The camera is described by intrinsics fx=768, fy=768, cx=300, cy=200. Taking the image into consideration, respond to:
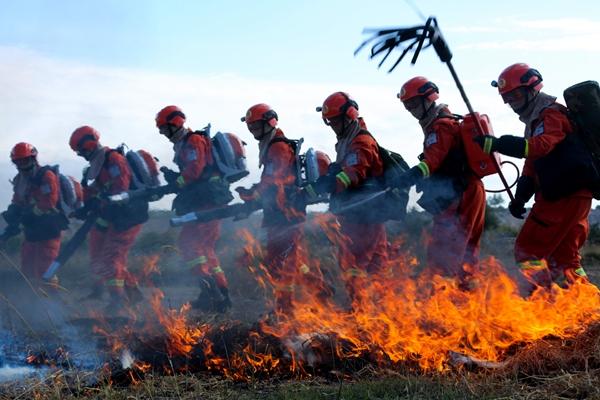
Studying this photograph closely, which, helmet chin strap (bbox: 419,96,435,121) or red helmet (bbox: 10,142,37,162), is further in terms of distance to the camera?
red helmet (bbox: 10,142,37,162)

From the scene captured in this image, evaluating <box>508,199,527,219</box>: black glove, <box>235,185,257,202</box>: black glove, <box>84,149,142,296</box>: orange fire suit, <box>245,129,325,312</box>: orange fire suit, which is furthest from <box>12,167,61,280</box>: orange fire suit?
<box>508,199,527,219</box>: black glove

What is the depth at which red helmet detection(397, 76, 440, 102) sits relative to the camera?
684 cm

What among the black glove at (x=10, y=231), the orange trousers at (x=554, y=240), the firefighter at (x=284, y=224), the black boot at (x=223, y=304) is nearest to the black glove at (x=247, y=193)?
the firefighter at (x=284, y=224)

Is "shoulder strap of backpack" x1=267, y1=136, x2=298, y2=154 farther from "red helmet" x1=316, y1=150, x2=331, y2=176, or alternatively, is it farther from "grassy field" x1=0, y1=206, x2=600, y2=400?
"grassy field" x1=0, y1=206, x2=600, y2=400

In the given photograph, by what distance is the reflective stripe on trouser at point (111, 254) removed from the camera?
947 centimetres

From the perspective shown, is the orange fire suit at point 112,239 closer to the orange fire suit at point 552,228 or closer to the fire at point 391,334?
the fire at point 391,334

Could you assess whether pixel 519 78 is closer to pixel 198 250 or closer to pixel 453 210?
pixel 453 210

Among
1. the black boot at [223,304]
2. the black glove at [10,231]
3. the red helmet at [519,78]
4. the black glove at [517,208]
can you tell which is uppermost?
the red helmet at [519,78]

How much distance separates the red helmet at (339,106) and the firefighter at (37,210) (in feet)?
15.3

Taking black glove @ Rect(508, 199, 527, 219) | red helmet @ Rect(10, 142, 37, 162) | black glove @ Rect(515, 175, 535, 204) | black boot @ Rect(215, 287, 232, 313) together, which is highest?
red helmet @ Rect(10, 142, 37, 162)

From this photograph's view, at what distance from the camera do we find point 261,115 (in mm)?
7945

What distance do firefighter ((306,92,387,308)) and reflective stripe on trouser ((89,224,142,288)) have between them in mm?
3363

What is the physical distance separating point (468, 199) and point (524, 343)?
1780 millimetres

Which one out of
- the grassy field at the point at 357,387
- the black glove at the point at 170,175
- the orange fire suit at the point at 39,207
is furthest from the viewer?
the orange fire suit at the point at 39,207
